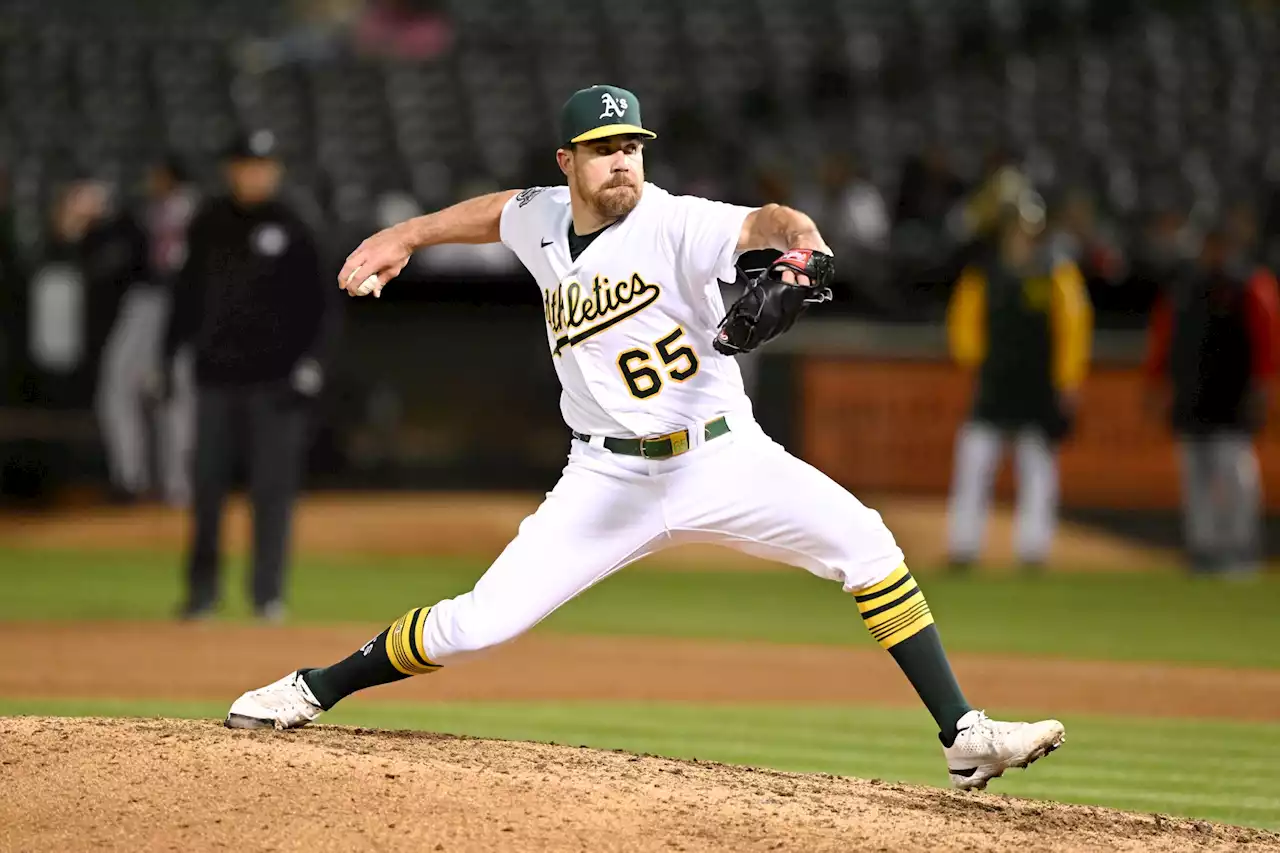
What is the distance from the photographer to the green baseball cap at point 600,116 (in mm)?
5398

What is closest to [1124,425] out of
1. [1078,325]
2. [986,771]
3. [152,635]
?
[1078,325]

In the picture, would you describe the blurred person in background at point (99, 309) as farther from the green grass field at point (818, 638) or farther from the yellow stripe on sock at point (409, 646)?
the yellow stripe on sock at point (409, 646)

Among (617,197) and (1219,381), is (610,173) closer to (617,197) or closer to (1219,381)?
(617,197)

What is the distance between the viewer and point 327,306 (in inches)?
410

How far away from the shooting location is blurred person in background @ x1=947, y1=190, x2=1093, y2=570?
529 inches

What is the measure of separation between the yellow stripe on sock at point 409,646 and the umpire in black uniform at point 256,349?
15.5 ft

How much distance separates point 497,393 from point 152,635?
666cm

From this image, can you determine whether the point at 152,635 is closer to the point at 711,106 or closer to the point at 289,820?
the point at 289,820

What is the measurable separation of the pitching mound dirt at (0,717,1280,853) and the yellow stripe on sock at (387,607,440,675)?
0.24 m

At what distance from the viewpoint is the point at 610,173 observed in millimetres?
5469

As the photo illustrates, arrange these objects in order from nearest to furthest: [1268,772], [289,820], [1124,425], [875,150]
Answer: [289,820] < [1268,772] < [1124,425] < [875,150]

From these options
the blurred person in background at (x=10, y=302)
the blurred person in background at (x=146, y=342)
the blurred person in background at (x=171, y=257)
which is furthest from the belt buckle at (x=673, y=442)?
the blurred person in background at (x=10, y=302)

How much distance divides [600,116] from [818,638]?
594 centimetres

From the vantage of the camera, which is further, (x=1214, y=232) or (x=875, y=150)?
(x=875, y=150)
